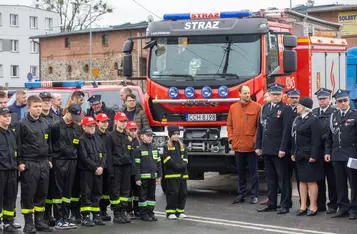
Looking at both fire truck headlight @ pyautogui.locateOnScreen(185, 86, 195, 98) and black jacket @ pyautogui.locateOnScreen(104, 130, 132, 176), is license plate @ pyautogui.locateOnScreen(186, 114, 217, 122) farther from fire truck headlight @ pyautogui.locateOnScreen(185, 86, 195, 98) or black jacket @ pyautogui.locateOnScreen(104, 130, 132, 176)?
black jacket @ pyautogui.locateOnScreen(104, 130, 132, 176)

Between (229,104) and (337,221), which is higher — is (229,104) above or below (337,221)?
above

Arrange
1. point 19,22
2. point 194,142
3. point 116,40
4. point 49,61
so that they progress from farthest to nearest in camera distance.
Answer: point 19,22, point 49,61, point 116,40, point 194,142

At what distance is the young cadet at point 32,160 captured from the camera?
1027 cm

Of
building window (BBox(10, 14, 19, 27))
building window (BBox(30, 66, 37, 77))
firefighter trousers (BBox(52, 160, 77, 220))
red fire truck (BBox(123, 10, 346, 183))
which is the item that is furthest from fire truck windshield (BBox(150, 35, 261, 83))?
building window (BBox(10, 14, 19, 27))

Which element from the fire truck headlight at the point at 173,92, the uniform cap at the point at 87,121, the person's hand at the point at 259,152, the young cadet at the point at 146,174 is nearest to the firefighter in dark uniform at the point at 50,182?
the uniform cap at the point at 87,121

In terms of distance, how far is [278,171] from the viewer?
40.1ft

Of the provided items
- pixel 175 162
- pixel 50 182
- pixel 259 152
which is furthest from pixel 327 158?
pixel 50 182

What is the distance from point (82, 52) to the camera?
202 ft

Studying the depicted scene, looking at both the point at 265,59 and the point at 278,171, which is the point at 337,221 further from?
the point at 265,59

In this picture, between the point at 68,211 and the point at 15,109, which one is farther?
the point at 15,109

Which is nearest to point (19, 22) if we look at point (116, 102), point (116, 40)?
point (116, 40)

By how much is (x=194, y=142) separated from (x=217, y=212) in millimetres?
1737

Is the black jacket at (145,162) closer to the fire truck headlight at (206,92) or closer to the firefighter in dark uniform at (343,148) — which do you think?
the fire truck headlight at (206,92)

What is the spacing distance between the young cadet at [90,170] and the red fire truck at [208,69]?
266cm
